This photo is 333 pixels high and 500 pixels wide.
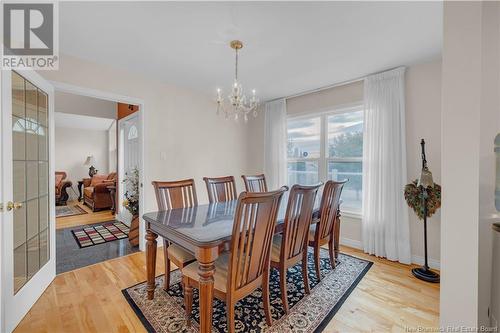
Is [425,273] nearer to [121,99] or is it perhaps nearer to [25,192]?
[25,192]

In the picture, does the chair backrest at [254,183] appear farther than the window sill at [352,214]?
No

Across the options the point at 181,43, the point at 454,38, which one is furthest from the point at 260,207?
the point at 181,43

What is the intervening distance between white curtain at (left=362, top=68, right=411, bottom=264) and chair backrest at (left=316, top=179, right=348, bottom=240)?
2.77 ft

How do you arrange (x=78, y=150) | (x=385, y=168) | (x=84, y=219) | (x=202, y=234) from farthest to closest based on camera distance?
(x=78, y=150) → (x=84, y=219) → (x=385, y=168) → (x=202, y=234)

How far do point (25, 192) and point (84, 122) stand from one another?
19.1 feet

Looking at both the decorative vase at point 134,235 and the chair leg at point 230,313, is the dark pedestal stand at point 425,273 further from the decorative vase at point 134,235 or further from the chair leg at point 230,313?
the decorative vase at point 134,235

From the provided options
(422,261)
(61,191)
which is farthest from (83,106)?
(422,261)

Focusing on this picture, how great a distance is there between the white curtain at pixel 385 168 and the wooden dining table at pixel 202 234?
1.09 meters

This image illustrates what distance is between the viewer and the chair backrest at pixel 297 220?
1.72 m

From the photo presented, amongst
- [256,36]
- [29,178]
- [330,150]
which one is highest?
[256,36]

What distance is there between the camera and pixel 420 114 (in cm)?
263

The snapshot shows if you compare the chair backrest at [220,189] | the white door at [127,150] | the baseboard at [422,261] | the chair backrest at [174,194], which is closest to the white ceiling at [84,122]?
the white door at [127,150]

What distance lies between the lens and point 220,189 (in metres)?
2.82

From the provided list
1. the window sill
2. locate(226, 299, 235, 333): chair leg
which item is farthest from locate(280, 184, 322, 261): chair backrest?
the window sill
